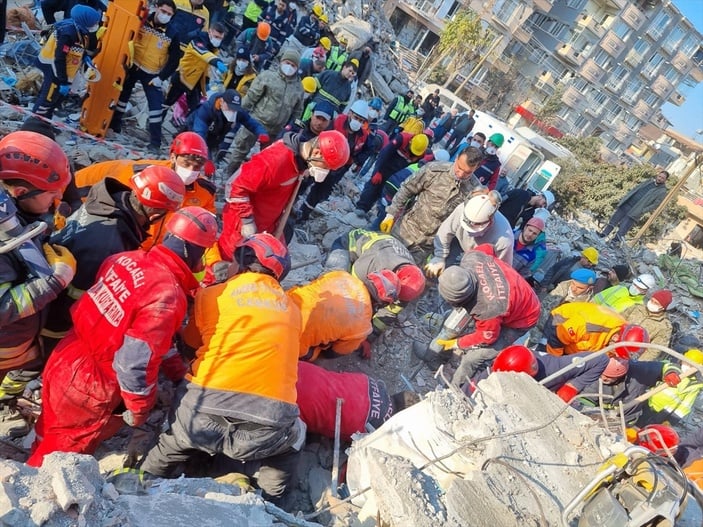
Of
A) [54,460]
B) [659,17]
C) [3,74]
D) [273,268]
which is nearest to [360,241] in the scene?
[273,268]

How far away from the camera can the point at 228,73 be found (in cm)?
745

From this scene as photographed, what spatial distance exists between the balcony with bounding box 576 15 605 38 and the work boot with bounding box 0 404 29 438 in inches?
1734

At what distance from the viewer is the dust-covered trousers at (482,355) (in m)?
4.43

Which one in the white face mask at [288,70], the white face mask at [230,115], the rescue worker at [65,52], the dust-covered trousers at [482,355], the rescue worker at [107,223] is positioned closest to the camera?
the rescue worker at [107,223]

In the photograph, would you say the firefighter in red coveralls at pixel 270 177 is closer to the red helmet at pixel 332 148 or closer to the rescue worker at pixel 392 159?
the red helmet at pixel 332 148

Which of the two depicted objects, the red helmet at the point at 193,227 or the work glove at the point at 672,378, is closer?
the red helmet at the point at 193,227

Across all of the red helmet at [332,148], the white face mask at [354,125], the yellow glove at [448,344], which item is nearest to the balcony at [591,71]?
the white face mask at [354,125]

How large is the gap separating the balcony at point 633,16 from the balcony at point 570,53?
13.2ft

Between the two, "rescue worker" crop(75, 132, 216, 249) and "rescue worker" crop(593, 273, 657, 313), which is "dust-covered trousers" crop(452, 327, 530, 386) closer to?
"rescue worker" crop(593, 273, 657, 313)

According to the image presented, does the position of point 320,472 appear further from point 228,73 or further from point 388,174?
point 228,73

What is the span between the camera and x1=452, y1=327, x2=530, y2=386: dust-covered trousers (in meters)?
4.43

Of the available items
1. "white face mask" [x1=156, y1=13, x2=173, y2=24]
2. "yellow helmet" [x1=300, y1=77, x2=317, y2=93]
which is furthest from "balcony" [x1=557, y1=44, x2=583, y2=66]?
"white face mask" [x1=156, y1=13, x2=173, y2=24]

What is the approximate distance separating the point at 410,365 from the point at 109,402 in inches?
141

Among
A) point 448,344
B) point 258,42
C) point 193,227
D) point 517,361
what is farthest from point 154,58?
point 517,361
